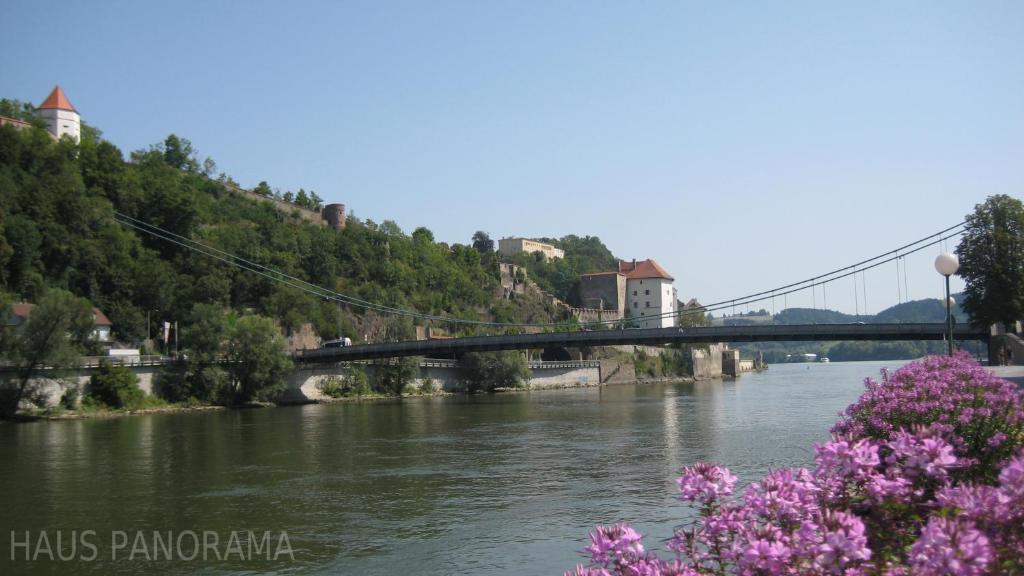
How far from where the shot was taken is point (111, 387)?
32.9 m

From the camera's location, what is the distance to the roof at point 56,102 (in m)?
59.0

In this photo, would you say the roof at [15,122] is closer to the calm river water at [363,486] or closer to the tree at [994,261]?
the calm river water at [363,486]

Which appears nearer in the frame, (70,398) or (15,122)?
(70,398)

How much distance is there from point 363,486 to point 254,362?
2341 cm

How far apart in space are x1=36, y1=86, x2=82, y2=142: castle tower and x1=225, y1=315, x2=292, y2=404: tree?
1169 inches

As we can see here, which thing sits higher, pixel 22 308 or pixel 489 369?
pixel 22 308

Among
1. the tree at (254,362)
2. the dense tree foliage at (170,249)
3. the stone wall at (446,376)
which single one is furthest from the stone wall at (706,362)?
the tree at (254,362)

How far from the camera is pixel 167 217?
52531 mm

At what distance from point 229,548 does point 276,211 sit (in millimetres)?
62561

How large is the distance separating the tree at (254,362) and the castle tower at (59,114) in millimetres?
29693

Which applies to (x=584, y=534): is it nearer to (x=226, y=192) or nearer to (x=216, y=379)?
(x=216, y=379)

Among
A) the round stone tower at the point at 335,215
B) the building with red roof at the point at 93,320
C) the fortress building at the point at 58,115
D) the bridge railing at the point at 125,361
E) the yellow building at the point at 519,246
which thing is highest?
the fortress building at the point at 58,115

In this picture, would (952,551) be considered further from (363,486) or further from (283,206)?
(283,206)

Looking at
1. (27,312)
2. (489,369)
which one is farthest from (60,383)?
(489,369)
